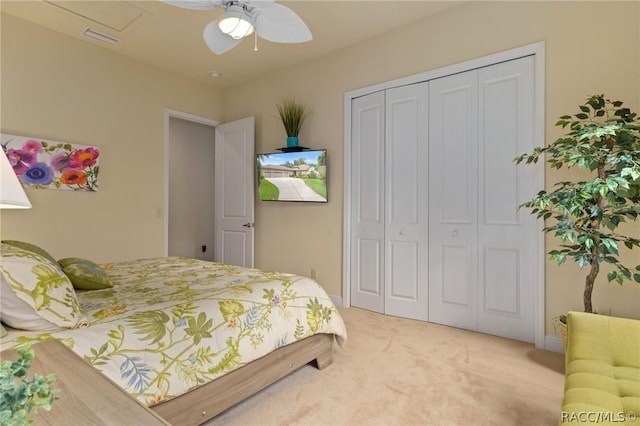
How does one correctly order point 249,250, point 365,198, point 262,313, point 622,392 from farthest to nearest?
point 249,250 < point 365,198 < point 262,313 < point 622,392

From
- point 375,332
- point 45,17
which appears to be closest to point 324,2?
point 45,17

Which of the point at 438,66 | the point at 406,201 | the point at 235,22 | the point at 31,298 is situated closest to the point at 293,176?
the point at 406,201

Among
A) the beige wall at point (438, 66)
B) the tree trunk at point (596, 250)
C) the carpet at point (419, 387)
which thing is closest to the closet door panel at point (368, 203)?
the beige wall at point (438, 66)

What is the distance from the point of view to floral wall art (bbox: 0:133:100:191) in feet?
10.2

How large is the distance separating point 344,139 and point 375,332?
6.53 ft

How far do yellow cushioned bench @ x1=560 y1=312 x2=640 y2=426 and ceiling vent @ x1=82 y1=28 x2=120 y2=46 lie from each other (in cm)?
434

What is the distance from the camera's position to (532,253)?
8.80 ft

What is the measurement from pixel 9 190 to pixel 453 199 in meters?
2.99

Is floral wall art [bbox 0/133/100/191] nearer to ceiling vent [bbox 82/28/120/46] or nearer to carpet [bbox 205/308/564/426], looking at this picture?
ceiling vent [bbox 82/28/120/46]

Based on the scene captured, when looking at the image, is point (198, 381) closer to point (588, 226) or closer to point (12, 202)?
point (12, 202)

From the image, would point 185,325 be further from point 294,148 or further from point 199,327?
point 294,148

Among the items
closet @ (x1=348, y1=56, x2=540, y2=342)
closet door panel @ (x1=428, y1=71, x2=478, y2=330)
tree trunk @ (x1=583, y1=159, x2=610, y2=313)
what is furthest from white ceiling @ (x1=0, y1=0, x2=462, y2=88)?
tree trunk @ (x1=583, y1=159, x2=610, y2=313)

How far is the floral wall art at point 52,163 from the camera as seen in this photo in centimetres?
312

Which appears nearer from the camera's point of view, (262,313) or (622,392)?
(622,392)
